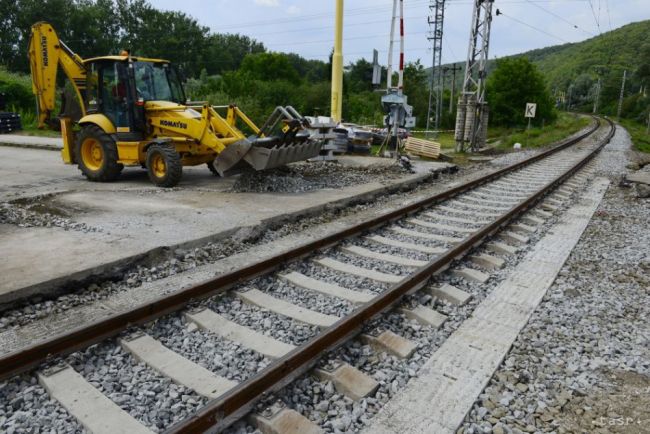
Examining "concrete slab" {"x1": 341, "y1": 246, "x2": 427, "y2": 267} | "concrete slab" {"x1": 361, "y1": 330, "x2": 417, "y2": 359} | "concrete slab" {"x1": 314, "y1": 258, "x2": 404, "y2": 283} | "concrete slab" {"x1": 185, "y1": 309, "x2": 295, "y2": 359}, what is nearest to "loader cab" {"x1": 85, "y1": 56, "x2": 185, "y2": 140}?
"concrete slab" {"x1": 341, "y1": 246, "x2": 427, "y2": 267}

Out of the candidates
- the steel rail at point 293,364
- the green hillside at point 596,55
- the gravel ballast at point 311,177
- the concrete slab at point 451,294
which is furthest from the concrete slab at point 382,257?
the green hillside at point 596,55

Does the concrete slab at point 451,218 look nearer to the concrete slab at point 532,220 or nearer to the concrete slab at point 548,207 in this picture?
the concrete slab at point 532,220

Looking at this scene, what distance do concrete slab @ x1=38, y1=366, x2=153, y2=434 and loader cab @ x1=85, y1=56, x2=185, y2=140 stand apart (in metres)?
8.28

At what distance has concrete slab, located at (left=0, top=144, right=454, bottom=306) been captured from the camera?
16.4 feet

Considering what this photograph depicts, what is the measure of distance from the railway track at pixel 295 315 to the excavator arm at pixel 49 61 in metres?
8.19

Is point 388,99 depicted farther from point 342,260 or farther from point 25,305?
point 25,305

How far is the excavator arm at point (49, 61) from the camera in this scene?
11156 millimetres

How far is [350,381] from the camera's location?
333 centimetres

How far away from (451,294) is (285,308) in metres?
1.67

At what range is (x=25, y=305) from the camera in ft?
14.4

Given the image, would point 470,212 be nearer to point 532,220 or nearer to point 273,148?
point 532,220

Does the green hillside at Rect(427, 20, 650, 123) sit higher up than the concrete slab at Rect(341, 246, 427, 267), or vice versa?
the green hillside at Rect(427, 20, 650, 123)

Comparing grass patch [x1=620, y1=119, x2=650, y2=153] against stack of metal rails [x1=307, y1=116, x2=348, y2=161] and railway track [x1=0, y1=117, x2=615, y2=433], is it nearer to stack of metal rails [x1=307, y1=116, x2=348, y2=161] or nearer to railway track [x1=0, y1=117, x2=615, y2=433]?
stack of metal rails [x1=307, y1=116, x2=348, y2=161]

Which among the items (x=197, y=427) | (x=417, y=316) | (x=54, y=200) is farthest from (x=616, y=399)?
(x=54, y=200)
